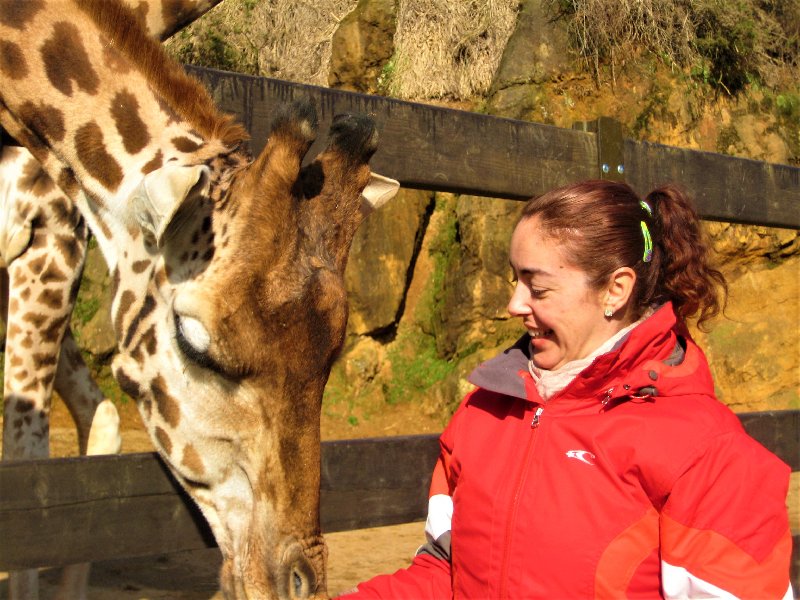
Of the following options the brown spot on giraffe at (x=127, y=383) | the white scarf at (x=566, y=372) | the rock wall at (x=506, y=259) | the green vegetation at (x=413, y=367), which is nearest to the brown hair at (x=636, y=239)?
the white scarf at (x=566, y=372)

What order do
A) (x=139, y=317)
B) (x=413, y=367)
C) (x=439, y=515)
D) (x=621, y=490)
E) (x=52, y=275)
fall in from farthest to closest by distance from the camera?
(x=413, y=367) → (x=52, y=275) → (x=139, y=317) → (x=439, y=515) → (x=621, y=490)

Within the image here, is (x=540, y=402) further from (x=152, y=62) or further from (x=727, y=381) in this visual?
(x=727, y=381)

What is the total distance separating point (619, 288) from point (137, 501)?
1275mm

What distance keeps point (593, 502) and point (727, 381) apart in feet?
22.7

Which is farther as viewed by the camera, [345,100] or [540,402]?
[345,100]

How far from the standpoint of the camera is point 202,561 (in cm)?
461

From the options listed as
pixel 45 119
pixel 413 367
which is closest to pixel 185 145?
pixel 45 119

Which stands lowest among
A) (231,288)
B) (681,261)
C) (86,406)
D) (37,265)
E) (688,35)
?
(86,406)

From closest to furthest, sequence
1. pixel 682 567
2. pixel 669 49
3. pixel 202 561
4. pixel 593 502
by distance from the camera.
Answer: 1. pixel 682 567
2. pixel 593 502
3. pixel 202 561
4. pixel 669 49

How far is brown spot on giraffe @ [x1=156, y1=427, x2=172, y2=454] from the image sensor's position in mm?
2260

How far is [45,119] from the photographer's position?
2598 millimetres

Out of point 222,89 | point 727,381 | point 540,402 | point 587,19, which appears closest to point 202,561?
point 222,89

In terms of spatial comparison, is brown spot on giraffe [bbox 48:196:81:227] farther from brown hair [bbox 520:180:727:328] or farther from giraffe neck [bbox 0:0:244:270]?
brown hair [bbox 520:180:727:328]

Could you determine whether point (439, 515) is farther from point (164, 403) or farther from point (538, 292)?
point (164, 403)
